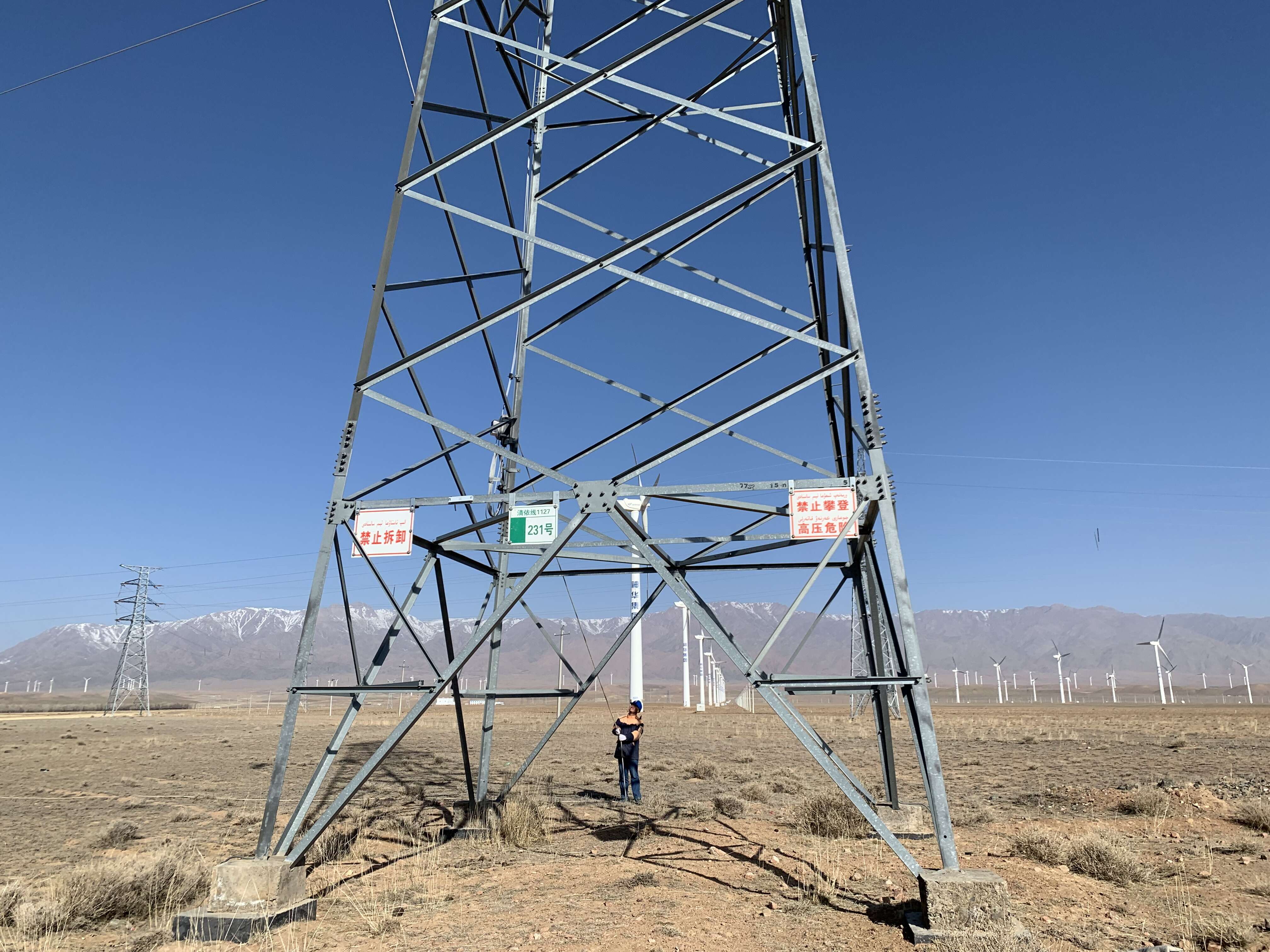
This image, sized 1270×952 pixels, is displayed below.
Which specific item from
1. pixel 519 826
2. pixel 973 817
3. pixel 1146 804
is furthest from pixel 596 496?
pixel 1146 804

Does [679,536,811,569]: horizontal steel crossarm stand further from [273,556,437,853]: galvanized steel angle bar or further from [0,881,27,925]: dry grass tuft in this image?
[0,881,27,925]: dry grass tuft

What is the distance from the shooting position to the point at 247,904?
8.45m

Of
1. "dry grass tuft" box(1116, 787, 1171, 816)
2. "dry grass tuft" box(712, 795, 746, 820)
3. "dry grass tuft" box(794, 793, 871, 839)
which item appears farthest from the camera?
"dry grass tuft" box(712, 795, 746, 820)

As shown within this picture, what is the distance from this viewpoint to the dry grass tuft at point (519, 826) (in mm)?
12703

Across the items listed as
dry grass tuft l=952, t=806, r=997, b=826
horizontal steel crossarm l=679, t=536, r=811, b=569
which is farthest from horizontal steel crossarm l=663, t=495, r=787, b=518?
dry grass tuft l=952, t=806, r=997, b=826

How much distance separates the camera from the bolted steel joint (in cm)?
943

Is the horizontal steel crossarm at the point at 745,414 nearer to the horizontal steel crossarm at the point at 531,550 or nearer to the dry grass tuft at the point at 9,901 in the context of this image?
the horizontal steel crossarm at the point at 531,550

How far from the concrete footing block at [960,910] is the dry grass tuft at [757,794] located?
34.6 ft

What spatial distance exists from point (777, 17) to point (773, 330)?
5970 mm

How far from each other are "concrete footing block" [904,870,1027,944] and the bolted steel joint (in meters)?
4.93

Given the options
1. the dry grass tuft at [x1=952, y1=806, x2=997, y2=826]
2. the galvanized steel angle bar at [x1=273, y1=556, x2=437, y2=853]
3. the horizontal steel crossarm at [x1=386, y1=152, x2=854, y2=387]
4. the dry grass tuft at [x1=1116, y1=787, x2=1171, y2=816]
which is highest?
the horizontal steel crossarm at [x1=386, y1=152, x2=854, y2=387]

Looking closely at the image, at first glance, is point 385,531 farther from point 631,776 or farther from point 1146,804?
point 1146,804

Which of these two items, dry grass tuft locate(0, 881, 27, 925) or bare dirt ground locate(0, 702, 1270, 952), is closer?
bare dirt ground locate(0, 702, 1270, 952)

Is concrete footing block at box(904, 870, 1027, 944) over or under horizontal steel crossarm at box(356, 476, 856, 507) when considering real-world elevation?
under
